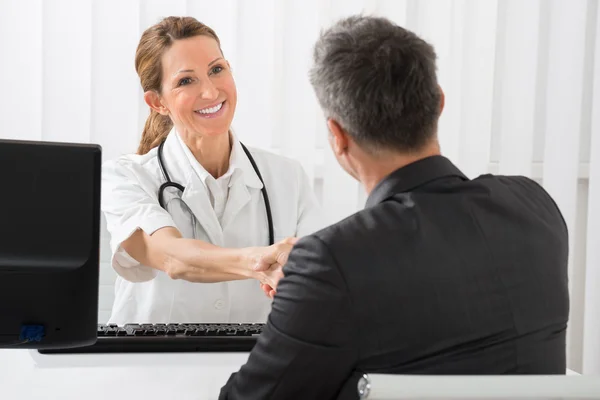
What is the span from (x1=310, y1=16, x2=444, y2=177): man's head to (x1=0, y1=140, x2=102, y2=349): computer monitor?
41cm

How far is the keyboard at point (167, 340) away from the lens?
1674 millimetres

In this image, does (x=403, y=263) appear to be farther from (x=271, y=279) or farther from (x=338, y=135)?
(x=271, y=279)

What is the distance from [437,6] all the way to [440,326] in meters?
2.27

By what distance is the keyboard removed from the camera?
1674 mm

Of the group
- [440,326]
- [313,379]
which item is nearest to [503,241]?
[440,326]

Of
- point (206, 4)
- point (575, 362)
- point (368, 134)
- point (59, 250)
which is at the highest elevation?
point (206, 4)

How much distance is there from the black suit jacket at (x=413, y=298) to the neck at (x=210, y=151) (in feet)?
3.98

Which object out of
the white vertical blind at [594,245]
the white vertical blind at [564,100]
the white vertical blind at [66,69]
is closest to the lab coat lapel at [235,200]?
the white vertical blind at [66,69]

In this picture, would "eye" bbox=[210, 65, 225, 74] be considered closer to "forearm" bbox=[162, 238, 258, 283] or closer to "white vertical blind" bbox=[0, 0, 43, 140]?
"forearm" bbox=[162, 238, 258, 283]

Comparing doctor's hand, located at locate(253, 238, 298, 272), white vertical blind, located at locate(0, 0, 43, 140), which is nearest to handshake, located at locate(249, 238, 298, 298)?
doctor's hand, located at locate(253, 238, 298, 272)

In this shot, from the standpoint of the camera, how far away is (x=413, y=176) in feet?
3.87

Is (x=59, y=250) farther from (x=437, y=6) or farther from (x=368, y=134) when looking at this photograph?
(x=437, y=6)

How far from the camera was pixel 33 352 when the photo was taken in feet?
5.52

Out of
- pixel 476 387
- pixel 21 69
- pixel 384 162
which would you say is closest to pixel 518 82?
pixel 21 69
